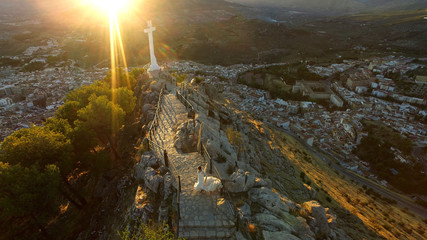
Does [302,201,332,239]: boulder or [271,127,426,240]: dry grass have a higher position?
[302,201,332,239]: boulder

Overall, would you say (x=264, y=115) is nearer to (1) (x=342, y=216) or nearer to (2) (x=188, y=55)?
(1) (x=342, y=216)

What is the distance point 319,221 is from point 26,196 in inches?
600

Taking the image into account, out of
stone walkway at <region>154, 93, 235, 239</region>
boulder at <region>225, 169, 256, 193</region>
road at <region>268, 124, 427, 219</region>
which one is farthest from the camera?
road at <region>268, 124, 427, 219</region>

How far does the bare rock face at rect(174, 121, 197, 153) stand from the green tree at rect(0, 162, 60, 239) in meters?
7.51

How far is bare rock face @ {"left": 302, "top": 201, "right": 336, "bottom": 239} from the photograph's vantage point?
1068 centimetres

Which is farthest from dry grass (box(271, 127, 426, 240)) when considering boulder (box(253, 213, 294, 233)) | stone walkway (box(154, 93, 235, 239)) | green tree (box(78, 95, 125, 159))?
green tree (box(78, 95, 125, 159))

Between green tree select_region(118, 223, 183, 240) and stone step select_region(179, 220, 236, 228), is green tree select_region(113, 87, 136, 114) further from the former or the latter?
stone step select_region(179, 220, 236, 228)

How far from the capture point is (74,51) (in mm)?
98875

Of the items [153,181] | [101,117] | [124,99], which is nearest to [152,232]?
[153,181]

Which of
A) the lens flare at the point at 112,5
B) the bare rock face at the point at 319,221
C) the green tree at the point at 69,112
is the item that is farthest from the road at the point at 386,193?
the lens flare at the point at 112,5

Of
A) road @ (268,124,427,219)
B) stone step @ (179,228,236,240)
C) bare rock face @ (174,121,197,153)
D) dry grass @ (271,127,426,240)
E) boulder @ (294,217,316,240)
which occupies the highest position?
bare rock face @ (174,121,197,153)

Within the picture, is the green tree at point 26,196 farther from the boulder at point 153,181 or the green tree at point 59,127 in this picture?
the boulder at point 153,181

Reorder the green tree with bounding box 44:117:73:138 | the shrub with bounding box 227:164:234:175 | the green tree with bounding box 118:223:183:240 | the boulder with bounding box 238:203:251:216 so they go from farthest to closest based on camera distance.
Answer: the green tree with bounding box 44:117:73:138 < the shrub with bounding box 227:164:234:175 < the boulder with bounding box 238:203:251:216 < the green tree with bounding box 118:223:183:240

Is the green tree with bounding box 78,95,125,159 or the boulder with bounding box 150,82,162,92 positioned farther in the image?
the boulder with bounding box 150,82,162,92
